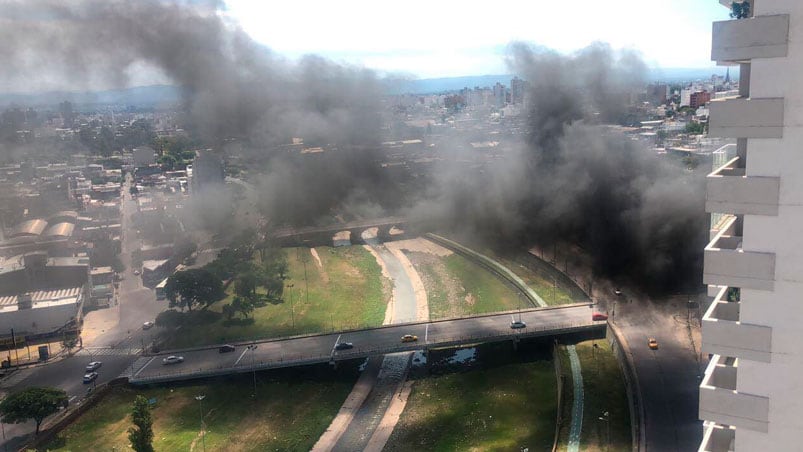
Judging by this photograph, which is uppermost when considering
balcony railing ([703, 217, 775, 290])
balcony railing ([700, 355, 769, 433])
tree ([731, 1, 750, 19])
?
tree ([731, 1, 750, 19])

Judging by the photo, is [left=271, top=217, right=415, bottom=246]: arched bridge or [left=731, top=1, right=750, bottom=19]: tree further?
[left=271, top=217, right=415, bottom=246]: arched bridge

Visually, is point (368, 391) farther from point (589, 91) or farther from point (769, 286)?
point (589, 91)

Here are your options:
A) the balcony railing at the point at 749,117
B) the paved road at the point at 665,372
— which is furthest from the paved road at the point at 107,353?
→ the balcony railing at the point at 749,117

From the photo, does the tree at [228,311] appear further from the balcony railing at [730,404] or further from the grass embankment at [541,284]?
the balcony railing at [730,404]

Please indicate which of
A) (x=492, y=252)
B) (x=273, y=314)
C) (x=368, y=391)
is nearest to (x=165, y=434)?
(x=368, y=391)

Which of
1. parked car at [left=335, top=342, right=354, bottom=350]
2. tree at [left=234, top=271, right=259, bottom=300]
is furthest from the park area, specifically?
tree at [left=234, top=271, right=259, bottom=300]

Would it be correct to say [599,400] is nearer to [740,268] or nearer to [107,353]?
[740,268]

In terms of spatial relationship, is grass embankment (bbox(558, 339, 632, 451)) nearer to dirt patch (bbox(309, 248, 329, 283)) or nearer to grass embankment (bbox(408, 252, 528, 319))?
grass embankment (bbox(408, 252, 528, 319))
